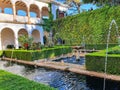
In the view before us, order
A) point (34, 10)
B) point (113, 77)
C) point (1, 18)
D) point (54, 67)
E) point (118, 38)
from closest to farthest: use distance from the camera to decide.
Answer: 1. point (113, 77)
2. point (54, 67)
3. point (118, 38)
4. point (1, 18)
5. point (34, 10)

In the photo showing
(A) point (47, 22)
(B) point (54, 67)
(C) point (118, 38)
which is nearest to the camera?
(B) point (54, 67)

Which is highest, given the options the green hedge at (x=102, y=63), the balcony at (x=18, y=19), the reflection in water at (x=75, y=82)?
the balcony at (x=18, y=19)

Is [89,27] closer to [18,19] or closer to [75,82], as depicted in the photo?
[18,19]

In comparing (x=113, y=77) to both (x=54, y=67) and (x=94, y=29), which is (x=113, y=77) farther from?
(x=94, y=29)

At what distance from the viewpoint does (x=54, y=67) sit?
34.6ft

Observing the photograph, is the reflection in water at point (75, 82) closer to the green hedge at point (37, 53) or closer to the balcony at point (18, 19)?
the green hedge at point (37, 53)

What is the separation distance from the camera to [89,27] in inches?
784

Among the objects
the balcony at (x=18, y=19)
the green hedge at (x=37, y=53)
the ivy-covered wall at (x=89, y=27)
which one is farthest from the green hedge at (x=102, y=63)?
the balcony at (x=18, y=19)

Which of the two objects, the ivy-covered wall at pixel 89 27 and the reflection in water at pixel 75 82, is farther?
the ivy-covered wall at pixel 89 27

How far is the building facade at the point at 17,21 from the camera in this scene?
72.7ft

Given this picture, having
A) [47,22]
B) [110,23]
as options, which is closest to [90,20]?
[110,23]

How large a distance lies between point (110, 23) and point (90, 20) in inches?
112

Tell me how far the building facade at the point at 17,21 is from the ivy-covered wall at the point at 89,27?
11.8 ft

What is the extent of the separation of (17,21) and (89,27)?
958 centimetres
